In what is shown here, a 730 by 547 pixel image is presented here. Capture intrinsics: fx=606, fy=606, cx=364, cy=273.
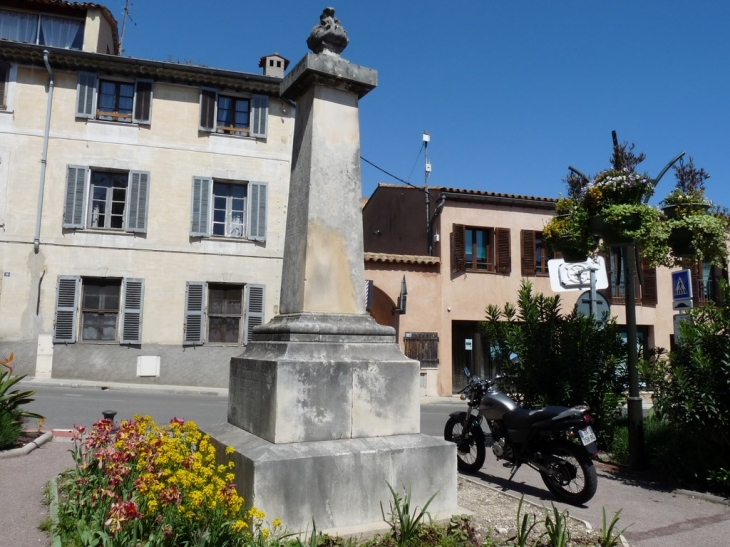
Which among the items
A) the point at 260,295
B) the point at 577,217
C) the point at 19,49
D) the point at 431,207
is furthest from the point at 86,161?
the point at 577,217

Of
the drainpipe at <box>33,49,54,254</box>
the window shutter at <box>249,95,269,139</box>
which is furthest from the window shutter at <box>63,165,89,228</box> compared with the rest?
the window shutter at <box>249,95,269,139</box>

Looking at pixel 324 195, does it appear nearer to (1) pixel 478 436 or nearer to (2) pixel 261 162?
(1) pixel 478 436

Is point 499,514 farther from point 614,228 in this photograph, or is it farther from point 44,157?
point 44,157

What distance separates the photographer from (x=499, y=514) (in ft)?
15.2

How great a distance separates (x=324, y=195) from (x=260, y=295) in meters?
12.9

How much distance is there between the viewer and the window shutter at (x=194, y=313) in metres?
16.7

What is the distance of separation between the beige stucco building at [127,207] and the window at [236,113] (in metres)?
0.03

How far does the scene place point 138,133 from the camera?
Result: 1708 cm

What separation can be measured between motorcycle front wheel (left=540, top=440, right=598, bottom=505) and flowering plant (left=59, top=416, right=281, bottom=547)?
118 inches

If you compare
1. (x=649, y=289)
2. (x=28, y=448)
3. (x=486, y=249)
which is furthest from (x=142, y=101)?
(x=649, y=289)

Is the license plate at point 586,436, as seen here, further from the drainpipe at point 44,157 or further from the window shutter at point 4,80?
the window shutter at point 4,80

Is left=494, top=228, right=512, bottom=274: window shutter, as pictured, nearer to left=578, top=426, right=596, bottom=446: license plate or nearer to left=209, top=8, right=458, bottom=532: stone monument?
left=578, top=426, right=596, bottom=446: license plate

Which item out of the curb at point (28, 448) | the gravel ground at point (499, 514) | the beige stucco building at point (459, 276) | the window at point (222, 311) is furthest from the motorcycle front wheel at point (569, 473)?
the window at point (222, 311)

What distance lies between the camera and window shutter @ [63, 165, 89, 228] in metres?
16.3
